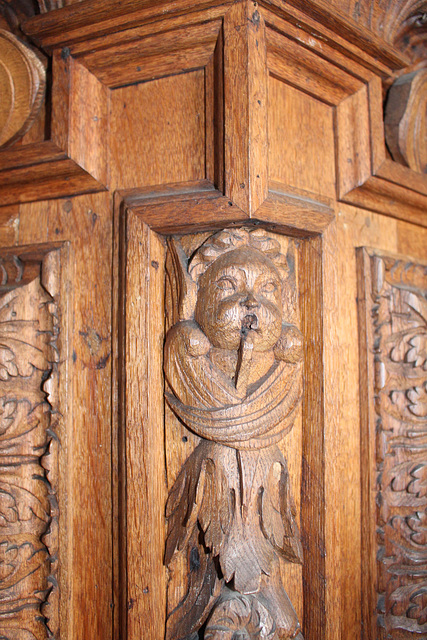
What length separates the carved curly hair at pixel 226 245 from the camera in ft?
3.36

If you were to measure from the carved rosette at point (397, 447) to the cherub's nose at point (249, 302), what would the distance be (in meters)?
0.35

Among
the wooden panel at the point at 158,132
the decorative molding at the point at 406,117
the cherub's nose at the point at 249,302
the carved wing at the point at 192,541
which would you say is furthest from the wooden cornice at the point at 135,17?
the carved wing at the point at 192,541

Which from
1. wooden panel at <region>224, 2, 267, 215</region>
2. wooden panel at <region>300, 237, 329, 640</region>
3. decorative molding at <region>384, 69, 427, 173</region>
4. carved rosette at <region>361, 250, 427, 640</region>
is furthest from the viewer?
decorative molding at <region>384, 69, 427, 173</region>

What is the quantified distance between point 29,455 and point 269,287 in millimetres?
631

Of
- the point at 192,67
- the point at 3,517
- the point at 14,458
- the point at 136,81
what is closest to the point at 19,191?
the point at 136,81

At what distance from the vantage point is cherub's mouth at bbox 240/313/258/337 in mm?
986

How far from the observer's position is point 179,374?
1.03 metres

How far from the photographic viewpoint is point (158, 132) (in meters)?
1.07

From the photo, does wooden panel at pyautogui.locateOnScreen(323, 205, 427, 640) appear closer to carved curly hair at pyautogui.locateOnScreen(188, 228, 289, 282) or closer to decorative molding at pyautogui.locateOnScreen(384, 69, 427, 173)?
carved curly hair at pyautogui.locateOnScreen(188, 228, 289, 282)

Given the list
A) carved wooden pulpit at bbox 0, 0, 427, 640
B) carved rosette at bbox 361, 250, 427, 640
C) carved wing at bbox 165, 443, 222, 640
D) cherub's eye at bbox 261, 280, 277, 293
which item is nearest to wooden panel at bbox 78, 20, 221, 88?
carved wooden pulpit at bbox 0, 0, 427, 640

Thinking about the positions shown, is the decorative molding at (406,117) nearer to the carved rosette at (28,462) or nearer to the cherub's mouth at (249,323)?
the cherub's mouth at (249,323)

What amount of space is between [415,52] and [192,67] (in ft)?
2.39

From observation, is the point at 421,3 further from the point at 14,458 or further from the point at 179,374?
the point at 14,458

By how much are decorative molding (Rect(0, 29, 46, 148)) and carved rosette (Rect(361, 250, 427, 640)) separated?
85 cm
